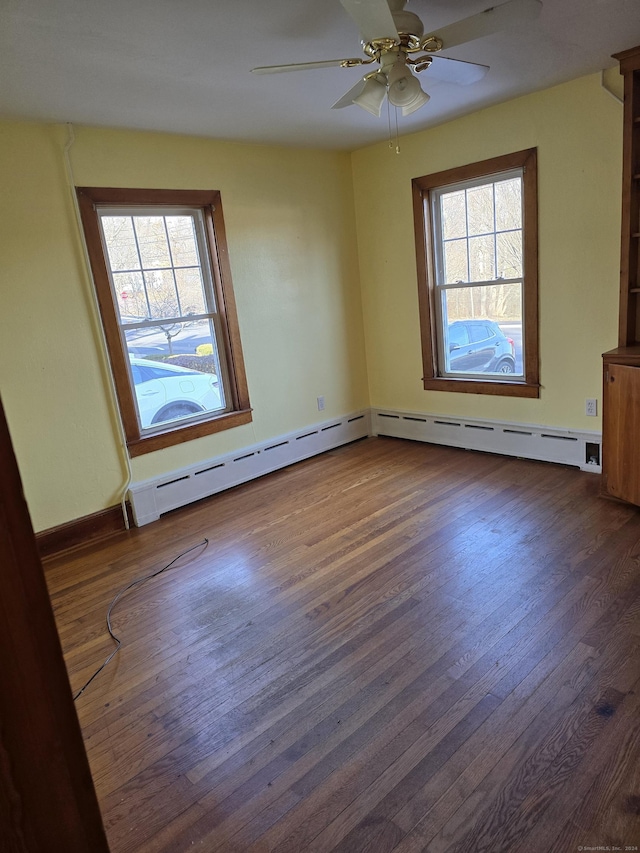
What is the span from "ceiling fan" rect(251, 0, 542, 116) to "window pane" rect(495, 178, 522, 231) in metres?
1.62

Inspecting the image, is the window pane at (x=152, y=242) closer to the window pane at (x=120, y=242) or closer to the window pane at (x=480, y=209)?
the window pane at (x=120, y=242)

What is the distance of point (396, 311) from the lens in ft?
15.9

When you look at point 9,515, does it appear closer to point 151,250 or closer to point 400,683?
point 400,683

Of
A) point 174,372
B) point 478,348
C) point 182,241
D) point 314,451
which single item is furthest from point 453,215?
point 174,372

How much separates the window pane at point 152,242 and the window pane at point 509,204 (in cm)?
249

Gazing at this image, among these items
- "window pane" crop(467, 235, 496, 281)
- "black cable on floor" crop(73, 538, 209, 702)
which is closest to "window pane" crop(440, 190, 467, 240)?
"window pane" crop(467, 235, 496, 281)

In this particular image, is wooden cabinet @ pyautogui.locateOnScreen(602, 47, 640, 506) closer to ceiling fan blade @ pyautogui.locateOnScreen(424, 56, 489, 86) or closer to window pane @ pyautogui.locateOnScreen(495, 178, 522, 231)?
window pane @ pyautogui.locateOnScreen(495, 178, 522, 231)

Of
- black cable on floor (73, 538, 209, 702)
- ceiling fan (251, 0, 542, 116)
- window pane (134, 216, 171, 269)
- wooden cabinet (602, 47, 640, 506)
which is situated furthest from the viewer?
window pane (134, 216, 171, 269)

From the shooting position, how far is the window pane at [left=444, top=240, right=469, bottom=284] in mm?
4305

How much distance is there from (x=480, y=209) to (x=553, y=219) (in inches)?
24.8

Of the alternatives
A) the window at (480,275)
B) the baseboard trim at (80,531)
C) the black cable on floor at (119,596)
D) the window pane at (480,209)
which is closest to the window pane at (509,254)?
the window at (480,275)

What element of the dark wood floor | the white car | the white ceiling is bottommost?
the dark wood floor

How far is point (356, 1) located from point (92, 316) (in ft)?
8.01

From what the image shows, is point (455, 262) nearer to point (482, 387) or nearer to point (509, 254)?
point (509, 254)
